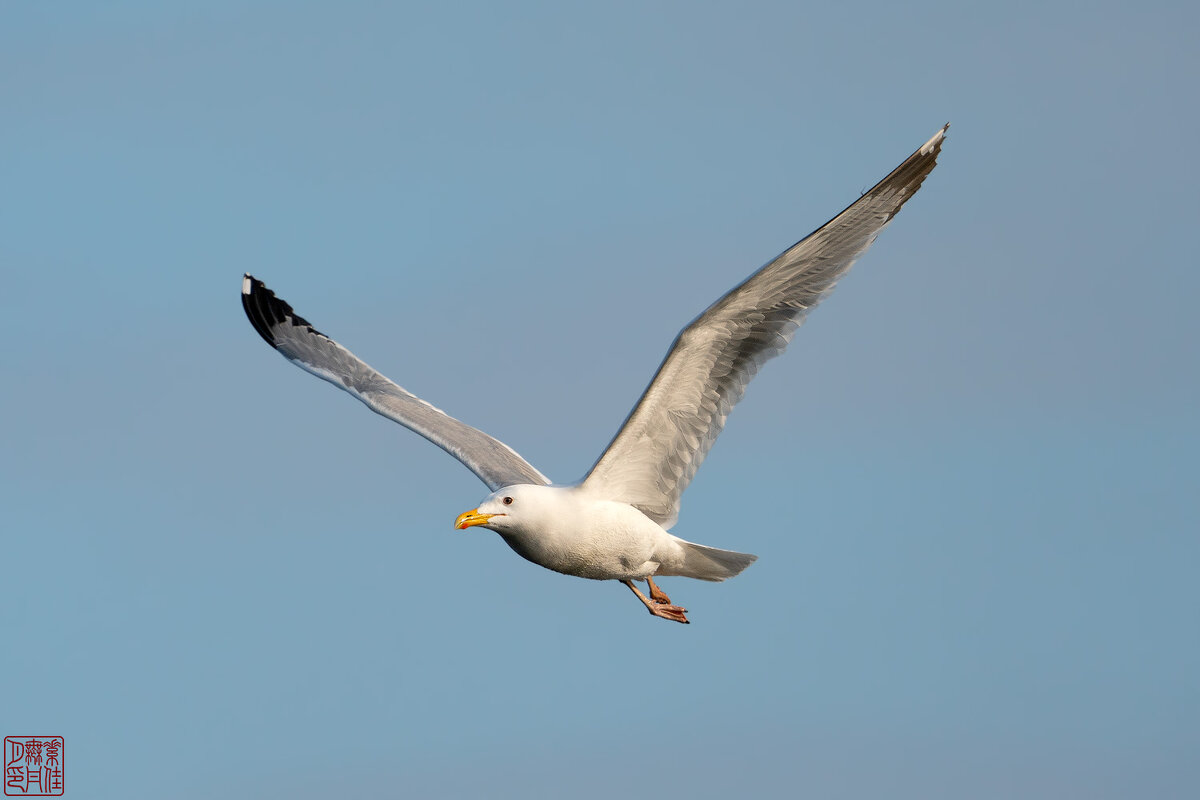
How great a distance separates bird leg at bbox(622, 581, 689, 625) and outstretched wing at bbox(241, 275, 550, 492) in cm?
188

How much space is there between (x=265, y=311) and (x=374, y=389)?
3137mm

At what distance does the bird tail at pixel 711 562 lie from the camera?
14.4 m

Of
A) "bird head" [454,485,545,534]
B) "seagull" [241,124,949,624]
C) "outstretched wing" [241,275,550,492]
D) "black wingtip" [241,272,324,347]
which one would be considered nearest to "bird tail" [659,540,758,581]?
"seagull" [241,124,949,624]

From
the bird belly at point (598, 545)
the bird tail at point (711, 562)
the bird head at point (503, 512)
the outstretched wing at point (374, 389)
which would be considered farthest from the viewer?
the outstretched wing at point (374, 389)

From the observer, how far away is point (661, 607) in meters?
14.9

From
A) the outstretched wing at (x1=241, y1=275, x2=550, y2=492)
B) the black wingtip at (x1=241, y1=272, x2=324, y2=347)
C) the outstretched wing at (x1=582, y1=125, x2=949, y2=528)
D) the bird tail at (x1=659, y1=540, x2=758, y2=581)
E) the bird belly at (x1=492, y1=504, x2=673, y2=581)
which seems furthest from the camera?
the black wingtip at (x1=241, y1=272, x2=324, y2=347)

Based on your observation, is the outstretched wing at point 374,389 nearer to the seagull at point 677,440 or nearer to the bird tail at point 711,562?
the seagull at point 677,440

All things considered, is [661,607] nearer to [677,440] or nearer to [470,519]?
[677,440]

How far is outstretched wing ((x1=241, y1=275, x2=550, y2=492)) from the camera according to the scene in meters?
16.1

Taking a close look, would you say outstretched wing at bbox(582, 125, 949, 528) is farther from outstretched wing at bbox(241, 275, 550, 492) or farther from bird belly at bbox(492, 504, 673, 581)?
outstretched wing at bbox(241, 275, 550, 492)

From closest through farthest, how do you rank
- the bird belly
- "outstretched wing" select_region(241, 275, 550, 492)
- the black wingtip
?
the bird belly < "outstretched wing" select_region(241, 275, 550, 492) < the black wingtip

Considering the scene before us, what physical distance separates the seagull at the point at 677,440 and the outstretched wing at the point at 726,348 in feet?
0.04

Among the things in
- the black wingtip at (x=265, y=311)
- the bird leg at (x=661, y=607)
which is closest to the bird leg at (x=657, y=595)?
the bird leg at (x=661, y=607)

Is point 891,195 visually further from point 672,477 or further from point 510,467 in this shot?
point 510,467
